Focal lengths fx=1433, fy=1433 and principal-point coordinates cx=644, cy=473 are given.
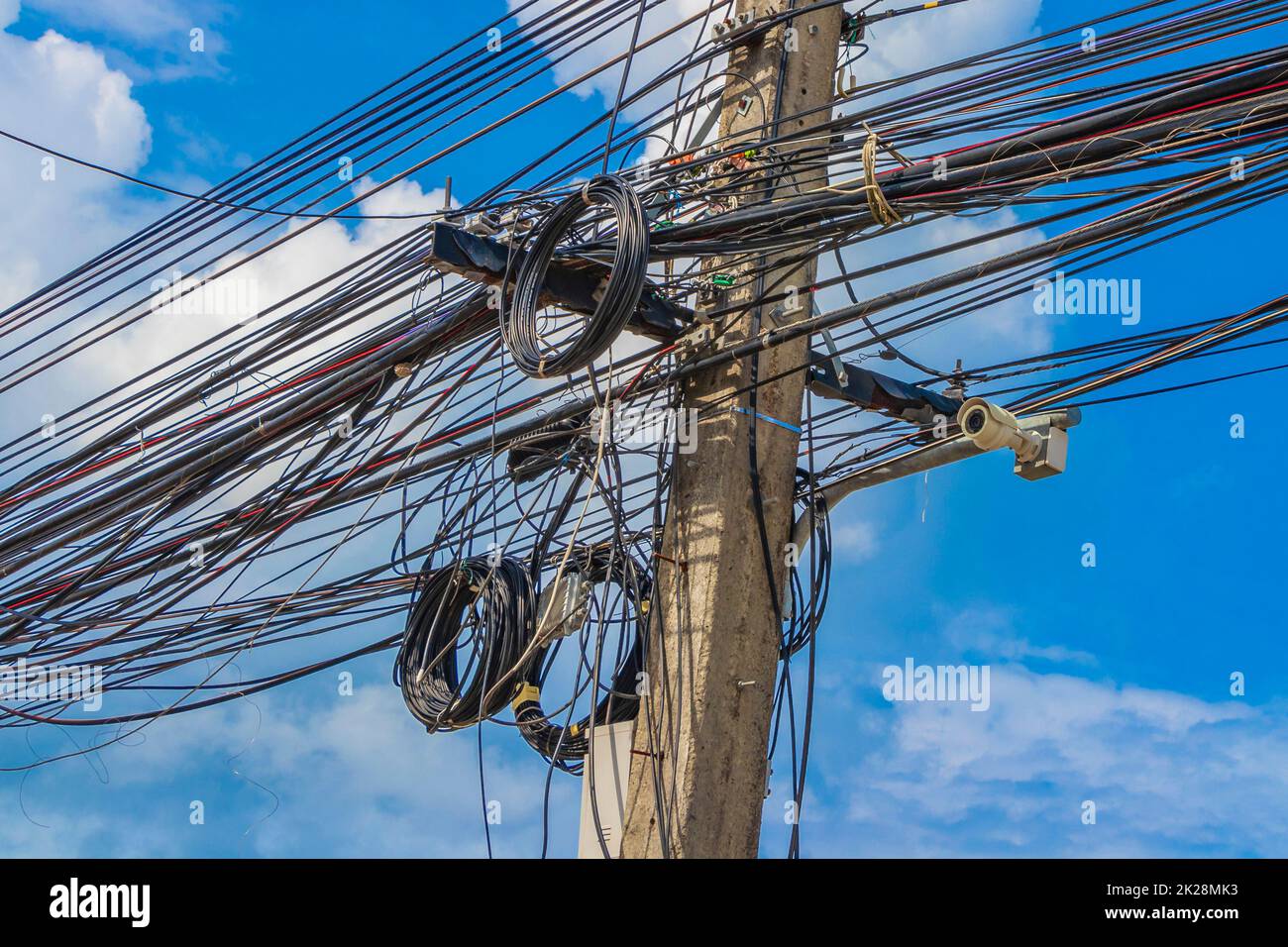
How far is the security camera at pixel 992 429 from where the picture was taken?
17.7 ft

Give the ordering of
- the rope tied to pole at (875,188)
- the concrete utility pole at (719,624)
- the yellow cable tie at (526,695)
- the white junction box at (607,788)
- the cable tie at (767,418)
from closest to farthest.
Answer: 1. the rope tied to pole at (875,188)
2. the concrete utility pole at (719,624)
3. the white junction box at (607,788)
4. the cable tie at (767,418)
5. the yellow cable tie at (526,695)

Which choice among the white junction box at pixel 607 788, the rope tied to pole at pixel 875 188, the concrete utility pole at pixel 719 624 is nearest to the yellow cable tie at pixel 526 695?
the white junction box at pixel 607 788

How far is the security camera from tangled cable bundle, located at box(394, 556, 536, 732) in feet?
7.51

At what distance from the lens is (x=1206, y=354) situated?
20.0 ft

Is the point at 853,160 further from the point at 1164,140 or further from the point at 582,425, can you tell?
the point at 582,425

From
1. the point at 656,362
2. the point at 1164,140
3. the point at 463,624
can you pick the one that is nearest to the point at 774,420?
the point at 656,362

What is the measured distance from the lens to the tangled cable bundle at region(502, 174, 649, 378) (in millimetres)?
5402

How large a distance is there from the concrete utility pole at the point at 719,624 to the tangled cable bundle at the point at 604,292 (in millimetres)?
622

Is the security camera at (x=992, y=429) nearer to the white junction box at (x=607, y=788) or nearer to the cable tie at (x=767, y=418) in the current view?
the cable tie at (x=767, y=418)

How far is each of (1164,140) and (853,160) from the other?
4.56 ft

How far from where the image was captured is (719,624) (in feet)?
18.0

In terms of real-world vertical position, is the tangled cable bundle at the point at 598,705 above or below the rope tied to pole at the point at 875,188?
below

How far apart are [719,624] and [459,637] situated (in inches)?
85.8

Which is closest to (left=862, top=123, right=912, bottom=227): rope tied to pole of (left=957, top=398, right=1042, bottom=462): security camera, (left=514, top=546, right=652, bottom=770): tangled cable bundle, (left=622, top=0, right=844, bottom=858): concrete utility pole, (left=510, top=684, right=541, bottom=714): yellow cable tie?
(left=622, top=0, right=844, bottom=858): concrete utility pole
